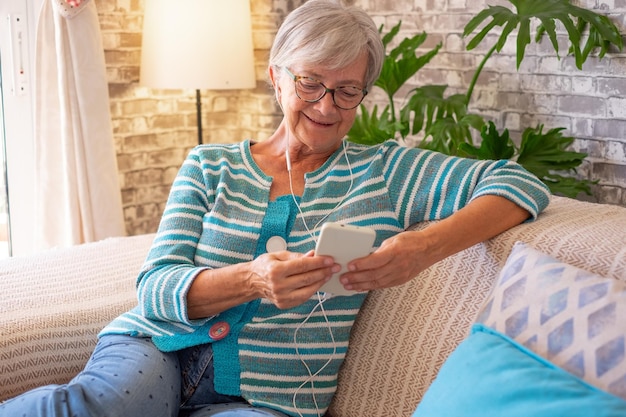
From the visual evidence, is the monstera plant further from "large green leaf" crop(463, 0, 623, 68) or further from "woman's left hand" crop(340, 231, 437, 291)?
"woman's left hand" crop(340, 231, 437, 291)

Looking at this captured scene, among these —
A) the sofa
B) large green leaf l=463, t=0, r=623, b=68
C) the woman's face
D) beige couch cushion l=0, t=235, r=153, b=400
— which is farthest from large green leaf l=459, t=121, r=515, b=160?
beige couch cushion l=0, t=235, r=153, b=400

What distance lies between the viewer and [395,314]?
173cm

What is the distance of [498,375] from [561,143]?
149 centimetres

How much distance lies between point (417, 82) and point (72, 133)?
4.31 ft

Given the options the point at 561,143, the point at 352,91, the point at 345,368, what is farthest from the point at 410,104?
the point at 345,368

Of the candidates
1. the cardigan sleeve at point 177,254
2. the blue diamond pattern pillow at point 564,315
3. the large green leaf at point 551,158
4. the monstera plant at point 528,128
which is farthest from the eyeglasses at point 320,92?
the large green leaf at point 551,158

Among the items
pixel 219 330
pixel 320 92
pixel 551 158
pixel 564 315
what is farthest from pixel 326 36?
pixel 551 158

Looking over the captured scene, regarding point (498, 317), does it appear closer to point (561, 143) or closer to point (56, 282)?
Result: point (56, 282)

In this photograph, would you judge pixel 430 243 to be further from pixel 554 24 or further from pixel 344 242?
pixel 554 24

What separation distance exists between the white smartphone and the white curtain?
6.59ft

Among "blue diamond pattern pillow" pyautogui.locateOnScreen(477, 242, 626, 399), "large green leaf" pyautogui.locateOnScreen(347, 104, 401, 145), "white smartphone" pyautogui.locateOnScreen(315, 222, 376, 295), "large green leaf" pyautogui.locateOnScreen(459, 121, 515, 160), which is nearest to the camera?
"blue diamond pattern pillow" pyautogui.locateOnScreen(477, 242, 626, 399)

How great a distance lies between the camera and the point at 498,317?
136 centimetres

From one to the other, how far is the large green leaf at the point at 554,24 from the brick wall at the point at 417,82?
0.07 m

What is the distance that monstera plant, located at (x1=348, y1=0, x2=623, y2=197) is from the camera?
241cm
